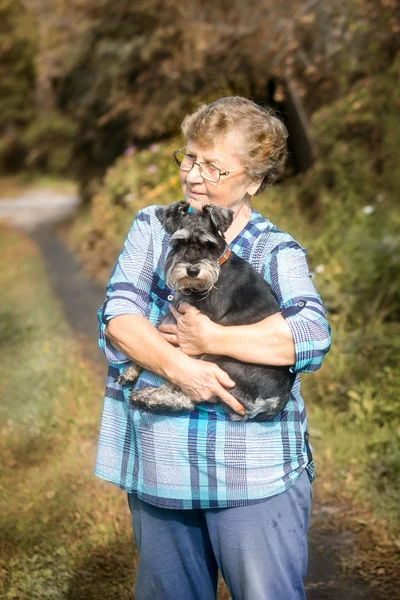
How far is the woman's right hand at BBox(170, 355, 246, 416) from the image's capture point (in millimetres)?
2178

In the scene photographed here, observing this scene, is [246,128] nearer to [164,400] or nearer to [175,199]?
[164,400]

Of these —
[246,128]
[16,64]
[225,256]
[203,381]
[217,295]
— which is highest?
[16,64]

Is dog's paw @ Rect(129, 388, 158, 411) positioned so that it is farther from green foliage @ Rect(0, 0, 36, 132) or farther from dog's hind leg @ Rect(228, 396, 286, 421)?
green foliage @ Rect(0, 0, 36, 132)

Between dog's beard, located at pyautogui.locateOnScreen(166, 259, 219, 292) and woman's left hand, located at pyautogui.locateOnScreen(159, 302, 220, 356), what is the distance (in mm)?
63

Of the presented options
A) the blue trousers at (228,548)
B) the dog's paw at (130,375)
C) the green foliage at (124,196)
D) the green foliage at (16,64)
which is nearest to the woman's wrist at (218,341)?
the dog's paw at (130,375)

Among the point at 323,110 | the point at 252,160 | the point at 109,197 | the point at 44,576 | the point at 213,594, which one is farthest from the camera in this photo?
the point at 109,197

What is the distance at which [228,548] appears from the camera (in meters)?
2.26

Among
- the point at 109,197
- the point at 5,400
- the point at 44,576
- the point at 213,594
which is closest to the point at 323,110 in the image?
the point at 109,197

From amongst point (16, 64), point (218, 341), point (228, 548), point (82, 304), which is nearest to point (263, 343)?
point (218, 341)

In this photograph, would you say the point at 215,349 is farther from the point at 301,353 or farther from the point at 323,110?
the point at 323,110

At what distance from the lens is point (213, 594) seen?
2568mm

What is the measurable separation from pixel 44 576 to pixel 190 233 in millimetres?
2303

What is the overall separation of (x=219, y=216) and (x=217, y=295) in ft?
0.88

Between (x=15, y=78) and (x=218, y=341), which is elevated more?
(x=15, y=78)
